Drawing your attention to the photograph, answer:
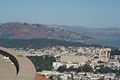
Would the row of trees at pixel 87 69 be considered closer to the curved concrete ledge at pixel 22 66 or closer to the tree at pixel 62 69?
the tree at pixel 62 69

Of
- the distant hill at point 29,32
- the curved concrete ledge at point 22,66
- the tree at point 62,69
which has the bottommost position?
the tree at point 62,69

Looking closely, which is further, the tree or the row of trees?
the tree

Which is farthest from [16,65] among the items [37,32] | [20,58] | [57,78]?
[37,32]

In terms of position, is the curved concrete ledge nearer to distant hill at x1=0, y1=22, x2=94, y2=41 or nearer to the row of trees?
the row of trees

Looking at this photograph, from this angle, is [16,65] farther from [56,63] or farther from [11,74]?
[56,63]

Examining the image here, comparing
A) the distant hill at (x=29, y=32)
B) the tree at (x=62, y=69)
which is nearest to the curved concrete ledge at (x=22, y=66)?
the tree at (x=62, y=69)

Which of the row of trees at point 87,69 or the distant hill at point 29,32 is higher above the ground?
the distant hill at point 29,32

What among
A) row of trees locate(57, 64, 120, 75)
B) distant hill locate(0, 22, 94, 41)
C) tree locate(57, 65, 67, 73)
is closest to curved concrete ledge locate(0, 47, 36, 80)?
row of trees locate(57, 64, 120, 75)

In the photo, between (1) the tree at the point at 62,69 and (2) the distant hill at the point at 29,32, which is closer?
(1) the tree at the point at 62,69
